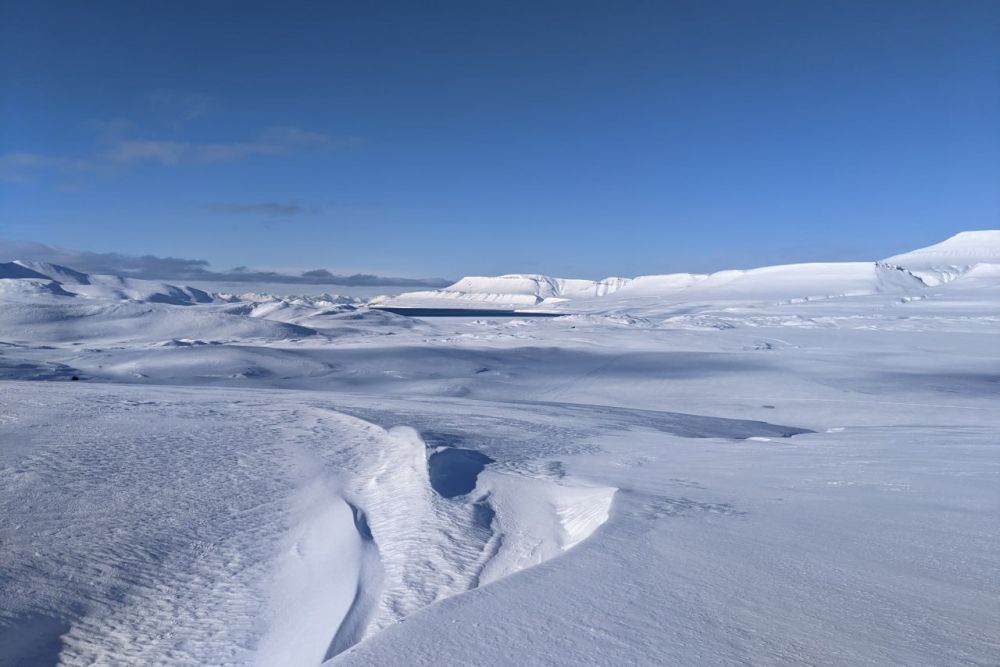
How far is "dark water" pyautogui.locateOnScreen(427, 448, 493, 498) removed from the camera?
21.4 ft

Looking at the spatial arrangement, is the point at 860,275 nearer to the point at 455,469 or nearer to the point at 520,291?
the point at 455,469

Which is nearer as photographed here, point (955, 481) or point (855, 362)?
point (955, 481)

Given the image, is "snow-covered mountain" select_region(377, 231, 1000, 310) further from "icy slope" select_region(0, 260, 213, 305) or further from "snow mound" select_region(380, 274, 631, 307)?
"snow mound" select_region(380, 274, 631, 307)

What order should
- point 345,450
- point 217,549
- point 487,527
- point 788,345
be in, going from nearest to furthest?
point 217,549 → point 487,527 → point 345,450 → point 788,345

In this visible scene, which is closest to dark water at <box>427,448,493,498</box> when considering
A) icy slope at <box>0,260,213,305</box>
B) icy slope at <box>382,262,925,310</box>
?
icy slope at <box>382,262,925,310</box>

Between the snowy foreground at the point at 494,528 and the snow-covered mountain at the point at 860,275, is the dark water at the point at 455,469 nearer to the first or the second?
the snowy foreground at the point at 494,528

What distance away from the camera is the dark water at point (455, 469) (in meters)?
6.52


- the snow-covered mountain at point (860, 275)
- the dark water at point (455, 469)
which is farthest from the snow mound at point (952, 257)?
the dark water at point (455, 469)

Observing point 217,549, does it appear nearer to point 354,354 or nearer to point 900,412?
point 900,412

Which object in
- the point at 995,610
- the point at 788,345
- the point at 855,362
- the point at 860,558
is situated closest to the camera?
the point at 995,610

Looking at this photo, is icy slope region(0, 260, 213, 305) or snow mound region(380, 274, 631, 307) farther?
snow mound region(380, 274, 631, 307)

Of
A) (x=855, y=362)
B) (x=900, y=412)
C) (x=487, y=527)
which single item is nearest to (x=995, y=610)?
(x=487, y=527)

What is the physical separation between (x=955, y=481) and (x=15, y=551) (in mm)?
7465

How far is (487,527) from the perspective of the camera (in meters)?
5.49
